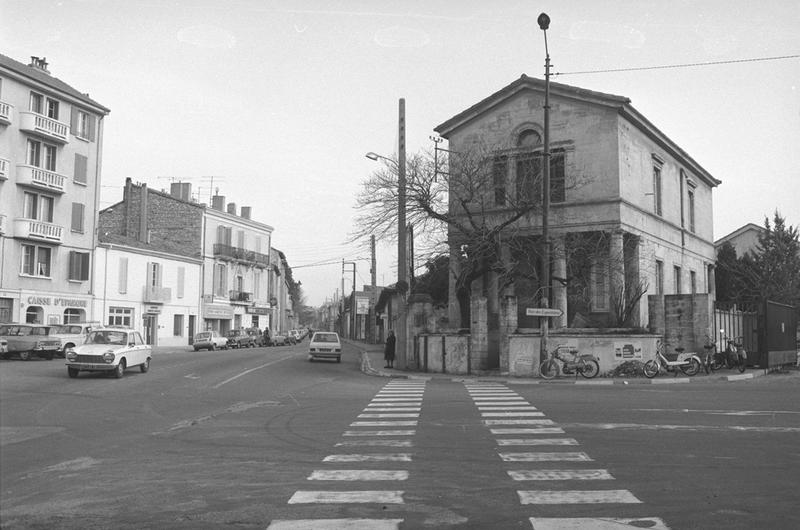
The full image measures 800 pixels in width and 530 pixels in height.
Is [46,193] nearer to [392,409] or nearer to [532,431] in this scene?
[392,409]

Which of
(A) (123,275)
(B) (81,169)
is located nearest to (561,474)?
(B) (81,169)

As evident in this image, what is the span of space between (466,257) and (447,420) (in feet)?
65.0

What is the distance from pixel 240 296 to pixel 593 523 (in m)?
62.3

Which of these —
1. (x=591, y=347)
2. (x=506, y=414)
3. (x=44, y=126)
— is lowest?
(x=506, y=414)

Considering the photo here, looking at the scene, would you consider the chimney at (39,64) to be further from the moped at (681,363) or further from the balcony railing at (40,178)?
the moped at (681,363)

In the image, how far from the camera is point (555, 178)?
3441cm

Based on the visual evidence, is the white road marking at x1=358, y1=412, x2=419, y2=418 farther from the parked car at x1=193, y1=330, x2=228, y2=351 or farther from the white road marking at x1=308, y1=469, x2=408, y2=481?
the parked car at x1=193, y1=330, x2=228, y2=351

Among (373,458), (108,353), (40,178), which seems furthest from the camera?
(40,178)

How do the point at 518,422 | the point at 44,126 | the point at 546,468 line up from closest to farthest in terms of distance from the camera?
the point at 546,468 → the point at 518,422 → the point at 44,126

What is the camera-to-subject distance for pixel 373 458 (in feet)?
29.4

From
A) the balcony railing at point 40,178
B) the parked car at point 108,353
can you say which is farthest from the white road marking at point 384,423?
the balcony railing at point 40,178

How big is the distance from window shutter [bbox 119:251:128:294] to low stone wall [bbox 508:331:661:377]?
3241 centimetres

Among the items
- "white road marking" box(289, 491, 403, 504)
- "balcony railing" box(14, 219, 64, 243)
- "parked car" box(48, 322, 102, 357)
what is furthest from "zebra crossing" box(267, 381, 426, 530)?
"balcony railing" box(14, 219, 64, 243)

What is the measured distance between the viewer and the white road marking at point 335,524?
19.0ft
